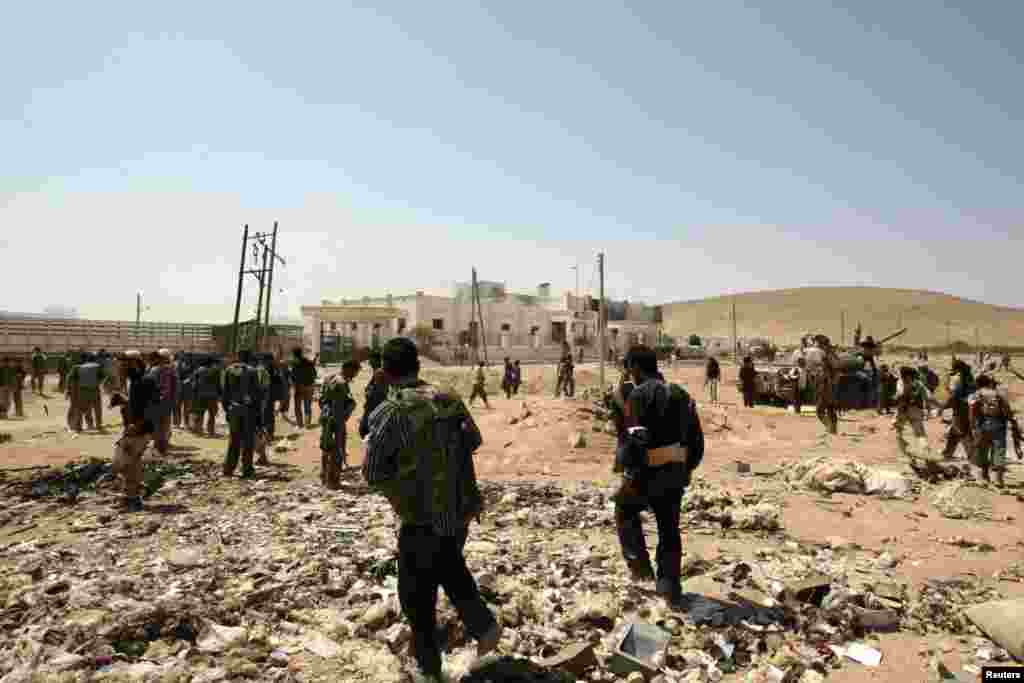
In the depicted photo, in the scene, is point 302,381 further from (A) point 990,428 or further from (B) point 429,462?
(A) point 990,428

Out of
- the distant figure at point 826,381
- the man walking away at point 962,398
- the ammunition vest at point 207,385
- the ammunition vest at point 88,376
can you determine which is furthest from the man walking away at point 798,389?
the ammunition vest at point 88,376

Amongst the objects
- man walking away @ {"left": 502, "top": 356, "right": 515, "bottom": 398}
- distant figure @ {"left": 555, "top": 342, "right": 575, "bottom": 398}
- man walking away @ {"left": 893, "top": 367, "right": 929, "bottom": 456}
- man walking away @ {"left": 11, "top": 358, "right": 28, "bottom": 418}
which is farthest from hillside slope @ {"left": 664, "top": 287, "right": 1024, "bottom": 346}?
man walking away @ {"left": 11, "top": 358, "right": 28, "bottom": 418}

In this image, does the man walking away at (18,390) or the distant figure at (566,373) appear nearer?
the man walking away at (18,390)

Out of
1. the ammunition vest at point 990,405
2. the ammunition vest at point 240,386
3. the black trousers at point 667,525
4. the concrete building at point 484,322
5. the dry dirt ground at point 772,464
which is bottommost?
the dry dirt ground at point 772,464

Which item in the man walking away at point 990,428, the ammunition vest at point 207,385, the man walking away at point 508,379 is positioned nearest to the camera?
the man walking away at point 990,428

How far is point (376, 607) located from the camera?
4.12 m

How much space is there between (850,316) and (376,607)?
120m

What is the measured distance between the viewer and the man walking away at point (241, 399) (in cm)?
878

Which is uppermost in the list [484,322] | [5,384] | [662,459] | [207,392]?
[484,322]

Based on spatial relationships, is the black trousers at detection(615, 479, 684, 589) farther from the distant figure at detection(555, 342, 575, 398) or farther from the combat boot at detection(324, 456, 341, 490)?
the distant figure at detection(555, 342, 575, 398)

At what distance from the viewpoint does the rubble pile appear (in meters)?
3.50

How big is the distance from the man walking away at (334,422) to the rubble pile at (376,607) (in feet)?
5.98

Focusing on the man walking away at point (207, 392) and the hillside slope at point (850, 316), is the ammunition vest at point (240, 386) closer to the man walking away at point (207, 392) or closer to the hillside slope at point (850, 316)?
the man walking away at point (207, 392)

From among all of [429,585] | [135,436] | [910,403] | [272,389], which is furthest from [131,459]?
[910,403]
